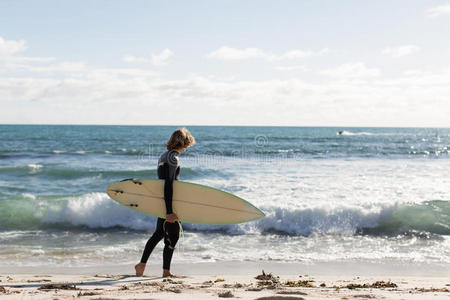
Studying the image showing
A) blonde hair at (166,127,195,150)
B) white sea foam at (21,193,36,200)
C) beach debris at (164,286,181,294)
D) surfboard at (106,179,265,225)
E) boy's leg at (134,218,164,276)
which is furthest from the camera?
white sea foam at (21,193,36,200)

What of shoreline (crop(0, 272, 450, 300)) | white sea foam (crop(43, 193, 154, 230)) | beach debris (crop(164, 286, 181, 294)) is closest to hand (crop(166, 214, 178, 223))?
shoreline (crop(0, 272, 450, 300))

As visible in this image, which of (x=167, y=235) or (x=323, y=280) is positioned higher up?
(x=167, y=235)

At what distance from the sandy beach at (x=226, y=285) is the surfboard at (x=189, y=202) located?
0.66 m

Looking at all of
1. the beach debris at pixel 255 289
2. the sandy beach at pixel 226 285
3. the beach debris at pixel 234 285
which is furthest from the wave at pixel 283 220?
the beach debris at pixel 255 289

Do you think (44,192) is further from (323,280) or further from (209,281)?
(323,280)

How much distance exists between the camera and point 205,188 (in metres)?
4.56

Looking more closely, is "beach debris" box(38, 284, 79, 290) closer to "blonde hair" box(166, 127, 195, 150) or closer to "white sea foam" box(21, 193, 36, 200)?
"blonde hair" box(166, 127, 195, 150)

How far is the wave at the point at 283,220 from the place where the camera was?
717 centimetres

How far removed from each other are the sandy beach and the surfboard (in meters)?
0.66

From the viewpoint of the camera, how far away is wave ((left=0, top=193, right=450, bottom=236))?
7.17 meters

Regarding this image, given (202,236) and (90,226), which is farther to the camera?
(90,226)

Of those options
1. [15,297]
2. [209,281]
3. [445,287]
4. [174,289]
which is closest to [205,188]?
[209,281]

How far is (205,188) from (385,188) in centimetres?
762

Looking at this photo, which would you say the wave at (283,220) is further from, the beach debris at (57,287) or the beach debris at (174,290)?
the beach debris at (57,287)
